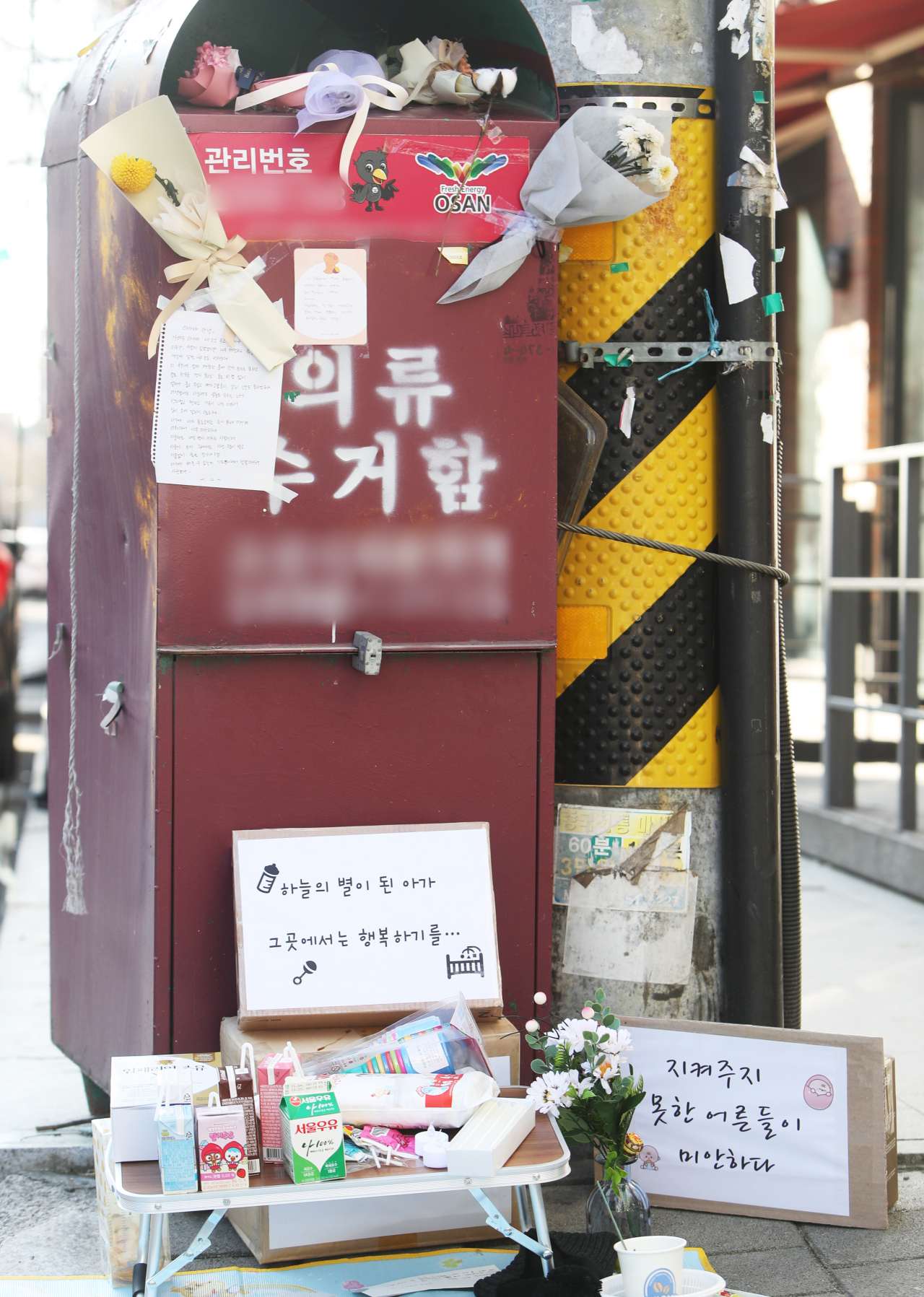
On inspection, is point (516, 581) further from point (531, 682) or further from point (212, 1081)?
point (212, 1081)

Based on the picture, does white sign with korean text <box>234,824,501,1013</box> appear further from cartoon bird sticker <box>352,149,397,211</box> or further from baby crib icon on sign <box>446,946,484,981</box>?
cartoon bird sticker <box>352,149,397,211</box>

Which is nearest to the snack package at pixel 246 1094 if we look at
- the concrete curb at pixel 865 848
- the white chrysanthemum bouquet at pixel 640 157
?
the white chrysanthemum bouquet at pixel 640 157

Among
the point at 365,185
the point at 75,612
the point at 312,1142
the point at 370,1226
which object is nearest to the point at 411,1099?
the point at 312,1142

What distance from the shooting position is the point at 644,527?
10.5 feet

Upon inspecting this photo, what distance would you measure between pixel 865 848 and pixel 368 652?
386cm

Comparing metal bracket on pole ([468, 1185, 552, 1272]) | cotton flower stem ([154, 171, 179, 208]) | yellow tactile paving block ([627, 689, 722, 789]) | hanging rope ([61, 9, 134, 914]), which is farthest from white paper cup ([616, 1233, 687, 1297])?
cotton flower stem ([154, 171, 179, 208])

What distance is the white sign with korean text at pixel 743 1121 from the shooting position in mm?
2912

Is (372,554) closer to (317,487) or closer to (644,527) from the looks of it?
(317,487)

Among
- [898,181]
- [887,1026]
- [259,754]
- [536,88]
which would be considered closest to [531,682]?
[259,754]

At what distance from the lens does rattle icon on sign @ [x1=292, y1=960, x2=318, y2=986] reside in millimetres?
2766

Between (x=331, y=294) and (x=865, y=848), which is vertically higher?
(x=331, y=294)

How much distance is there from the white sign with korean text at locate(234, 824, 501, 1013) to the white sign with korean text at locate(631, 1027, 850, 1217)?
475 millimetres

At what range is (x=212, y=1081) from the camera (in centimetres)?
249

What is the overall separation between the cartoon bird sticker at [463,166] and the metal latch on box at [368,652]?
989 mm
